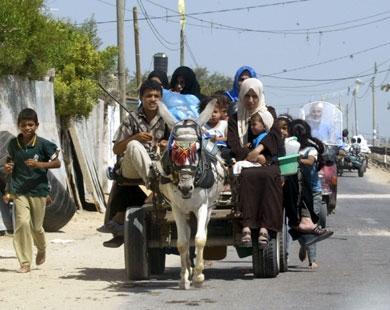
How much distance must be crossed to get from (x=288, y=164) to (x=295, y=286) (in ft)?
5.18

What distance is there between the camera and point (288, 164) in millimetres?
12398

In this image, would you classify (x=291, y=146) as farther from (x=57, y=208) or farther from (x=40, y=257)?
(x=57, y=208)

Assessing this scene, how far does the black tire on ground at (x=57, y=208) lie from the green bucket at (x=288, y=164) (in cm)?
631

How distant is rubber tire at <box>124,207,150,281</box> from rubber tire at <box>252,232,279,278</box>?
1.19 meters

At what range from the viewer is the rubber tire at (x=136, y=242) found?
1182cm

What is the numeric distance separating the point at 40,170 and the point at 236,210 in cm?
259

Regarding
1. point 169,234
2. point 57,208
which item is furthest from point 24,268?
point 57,208

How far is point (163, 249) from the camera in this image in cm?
1281

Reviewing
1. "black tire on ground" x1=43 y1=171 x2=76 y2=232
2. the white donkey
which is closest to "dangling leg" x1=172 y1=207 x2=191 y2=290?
the white donkey

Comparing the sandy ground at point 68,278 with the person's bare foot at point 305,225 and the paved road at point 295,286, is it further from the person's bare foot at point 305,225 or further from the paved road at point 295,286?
the person's bare foot at point 305,225

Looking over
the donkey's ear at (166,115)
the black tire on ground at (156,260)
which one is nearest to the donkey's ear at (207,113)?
the donkey's ear at (166,115)

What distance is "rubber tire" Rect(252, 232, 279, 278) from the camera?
11938 millimetres

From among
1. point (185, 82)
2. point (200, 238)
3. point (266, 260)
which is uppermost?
point (185, 82)

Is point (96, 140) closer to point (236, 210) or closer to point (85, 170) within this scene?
point (85, 170)
